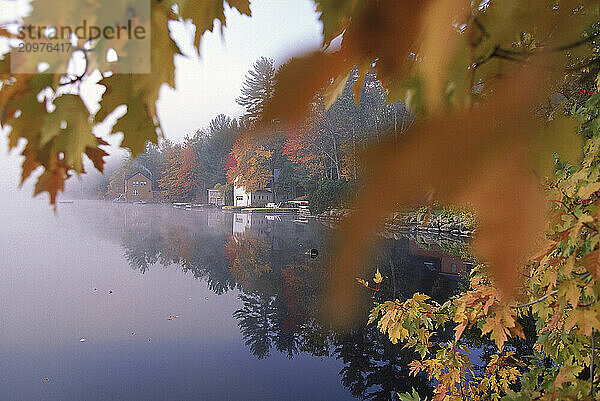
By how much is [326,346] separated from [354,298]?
3.95 m

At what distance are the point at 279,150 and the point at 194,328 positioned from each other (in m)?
4.59

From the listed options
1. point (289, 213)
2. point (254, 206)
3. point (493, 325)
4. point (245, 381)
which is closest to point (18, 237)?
point (254, 206)

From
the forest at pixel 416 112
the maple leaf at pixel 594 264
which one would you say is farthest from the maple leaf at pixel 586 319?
the forest at pixel 416 112

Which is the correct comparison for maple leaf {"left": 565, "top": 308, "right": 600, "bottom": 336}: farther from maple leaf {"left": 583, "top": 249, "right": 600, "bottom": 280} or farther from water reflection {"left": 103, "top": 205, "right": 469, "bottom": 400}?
water reflection {"left": 103, "top": 205, "right": 469, "bottom": 400}

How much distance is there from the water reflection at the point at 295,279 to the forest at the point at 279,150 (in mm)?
78

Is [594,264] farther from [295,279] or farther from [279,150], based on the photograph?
[295,279]

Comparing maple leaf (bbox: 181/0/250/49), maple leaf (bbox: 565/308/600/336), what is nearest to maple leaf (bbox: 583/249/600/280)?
maple leaf (bbox: 565/308/600/336)

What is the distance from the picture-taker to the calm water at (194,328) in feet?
10.8

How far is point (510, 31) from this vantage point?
19 cm

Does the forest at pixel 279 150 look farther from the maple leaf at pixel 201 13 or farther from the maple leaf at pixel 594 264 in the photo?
the maple leaf at pixel 594 264

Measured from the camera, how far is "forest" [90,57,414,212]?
0.71 feet

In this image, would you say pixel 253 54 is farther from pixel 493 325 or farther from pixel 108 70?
pixel 493 325

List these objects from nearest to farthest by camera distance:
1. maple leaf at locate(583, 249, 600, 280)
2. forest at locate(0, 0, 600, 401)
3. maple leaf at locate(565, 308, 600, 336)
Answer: forest at locate(0, 0, 600, 401)
maple leaf at locate(583, 249, 600, 280)
maple leaf at locate(565, 308, 600, 336)

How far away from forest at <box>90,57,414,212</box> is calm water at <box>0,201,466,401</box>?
161 mm
